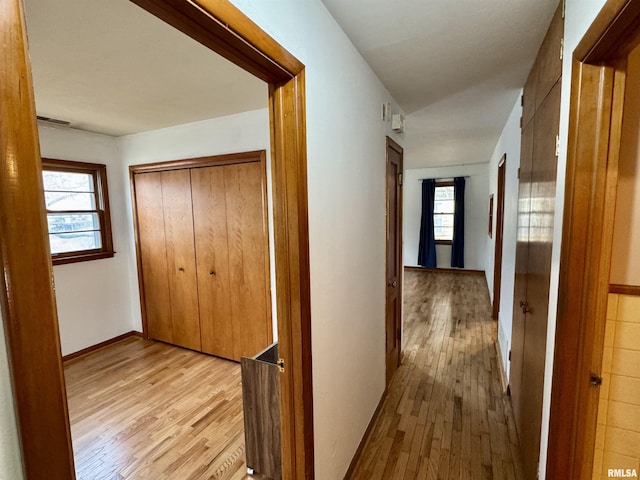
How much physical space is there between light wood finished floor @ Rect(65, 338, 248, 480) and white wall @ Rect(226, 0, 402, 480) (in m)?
0.82

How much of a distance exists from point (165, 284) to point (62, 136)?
71.0 inches

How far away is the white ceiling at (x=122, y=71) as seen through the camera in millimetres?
1375

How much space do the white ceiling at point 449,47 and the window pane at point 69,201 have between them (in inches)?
128

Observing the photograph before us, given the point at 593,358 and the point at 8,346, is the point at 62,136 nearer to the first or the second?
the point at 8,346

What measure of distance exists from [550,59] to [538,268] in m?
1.01

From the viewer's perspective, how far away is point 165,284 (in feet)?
11.4

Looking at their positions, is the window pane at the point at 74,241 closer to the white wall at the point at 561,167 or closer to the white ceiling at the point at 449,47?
the white ceiling at the point at 449,47

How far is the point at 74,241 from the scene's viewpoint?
3244 millimetres

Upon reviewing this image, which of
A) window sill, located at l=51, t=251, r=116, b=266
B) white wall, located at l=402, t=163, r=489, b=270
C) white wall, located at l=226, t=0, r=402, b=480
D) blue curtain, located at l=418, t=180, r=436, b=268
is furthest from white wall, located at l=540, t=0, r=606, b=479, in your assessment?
blue curtain, located at l=418, t=180, r=436, b=268

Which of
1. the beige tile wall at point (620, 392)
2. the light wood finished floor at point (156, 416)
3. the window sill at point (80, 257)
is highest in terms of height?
the window sill at point (80, 257)

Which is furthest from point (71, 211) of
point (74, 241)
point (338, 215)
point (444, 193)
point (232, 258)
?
point (444, 193)

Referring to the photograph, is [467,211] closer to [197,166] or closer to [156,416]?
[197,166]

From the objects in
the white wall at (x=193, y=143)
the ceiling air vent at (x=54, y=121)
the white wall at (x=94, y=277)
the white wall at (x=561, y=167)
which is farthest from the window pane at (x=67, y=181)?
the white wall at (x=561, y=167)

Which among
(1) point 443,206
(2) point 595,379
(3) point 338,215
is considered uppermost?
(1) point 443,206
